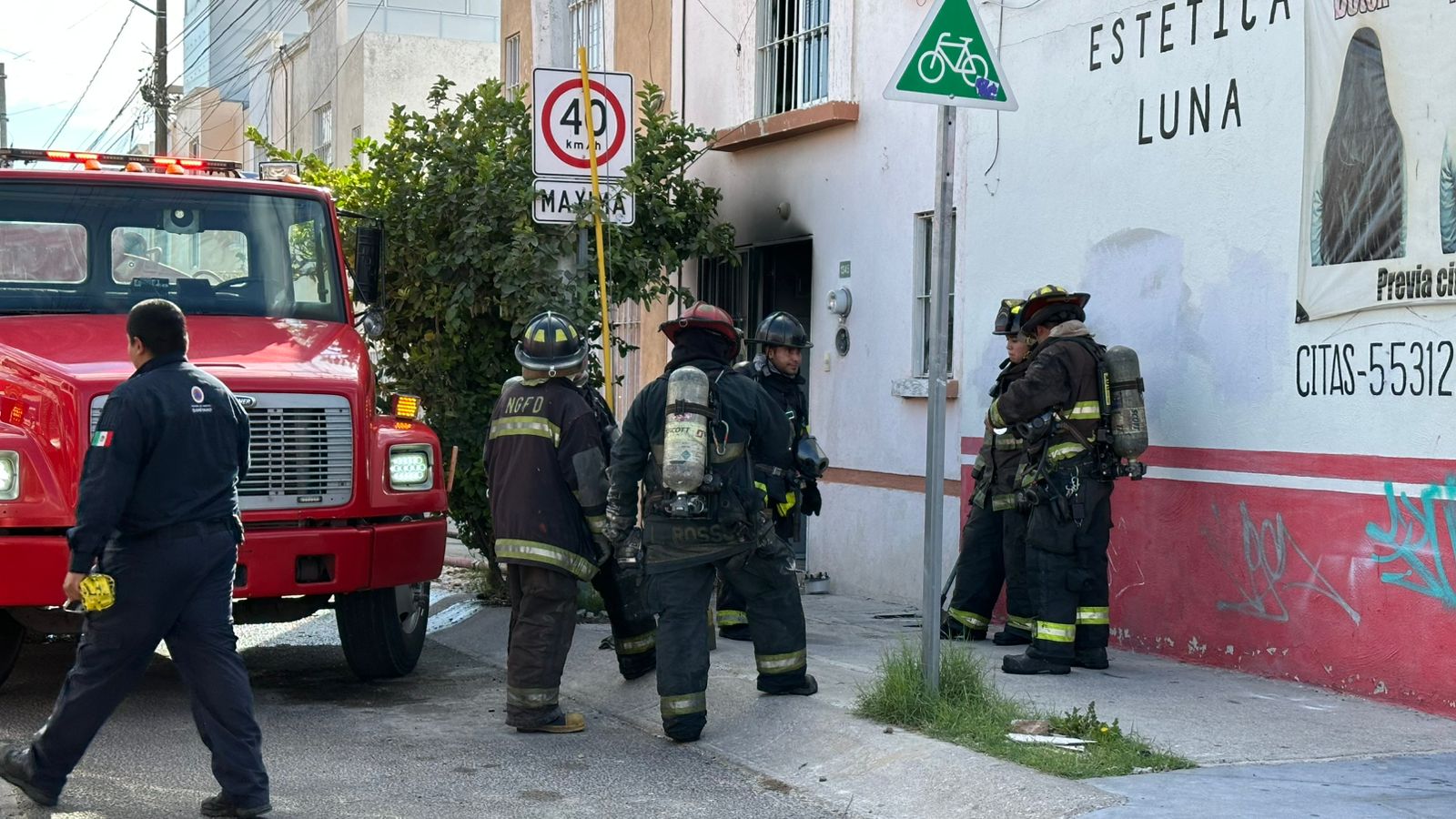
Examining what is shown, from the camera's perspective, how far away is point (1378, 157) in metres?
7.42

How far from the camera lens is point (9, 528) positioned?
23.2ft

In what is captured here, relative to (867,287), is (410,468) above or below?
below

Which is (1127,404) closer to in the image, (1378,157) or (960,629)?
(1378,157)

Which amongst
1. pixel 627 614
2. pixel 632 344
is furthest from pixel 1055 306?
pixel 632 344

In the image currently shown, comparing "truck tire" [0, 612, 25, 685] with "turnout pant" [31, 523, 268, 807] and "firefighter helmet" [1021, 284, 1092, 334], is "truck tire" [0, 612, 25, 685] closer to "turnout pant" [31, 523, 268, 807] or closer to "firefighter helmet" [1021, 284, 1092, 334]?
"turnout pant" [31, 523, 268, 807]

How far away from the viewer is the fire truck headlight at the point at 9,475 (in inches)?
277

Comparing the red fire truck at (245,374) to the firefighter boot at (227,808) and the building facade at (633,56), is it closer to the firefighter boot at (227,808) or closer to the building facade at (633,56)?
the firefighter boot at (227,808)

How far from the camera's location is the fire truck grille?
750 centimetres

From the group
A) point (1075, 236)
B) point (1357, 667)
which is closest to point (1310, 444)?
point (1357, 667)

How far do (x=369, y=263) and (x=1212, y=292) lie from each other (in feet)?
14.6

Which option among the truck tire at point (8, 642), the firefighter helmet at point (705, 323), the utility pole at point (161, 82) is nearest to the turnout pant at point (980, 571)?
the firefighter helmet at point (705, 323)

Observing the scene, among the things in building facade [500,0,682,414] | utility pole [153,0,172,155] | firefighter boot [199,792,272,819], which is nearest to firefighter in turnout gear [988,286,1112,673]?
firefighter boot [199,792,272,819]

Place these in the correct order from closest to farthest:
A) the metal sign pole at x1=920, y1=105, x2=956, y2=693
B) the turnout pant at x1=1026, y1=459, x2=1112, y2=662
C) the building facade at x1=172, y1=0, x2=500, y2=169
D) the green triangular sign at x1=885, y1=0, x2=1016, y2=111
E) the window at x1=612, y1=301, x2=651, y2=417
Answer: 1. the green triangular sign at x1=885, y1=0, x2=1016, y2=111
2. the metal sign pole at x1=920, y1=105, x2=956, y2=693
3. the turnout pant at x1=1026, y1=459, x2=1112, y2=662
4. the window at x1=612, y1=301, x2=651, y2=417
5. the building facade at x1=172, y1=0, x2=500, y2=169

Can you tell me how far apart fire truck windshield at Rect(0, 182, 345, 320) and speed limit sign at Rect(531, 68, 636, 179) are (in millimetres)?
1335
